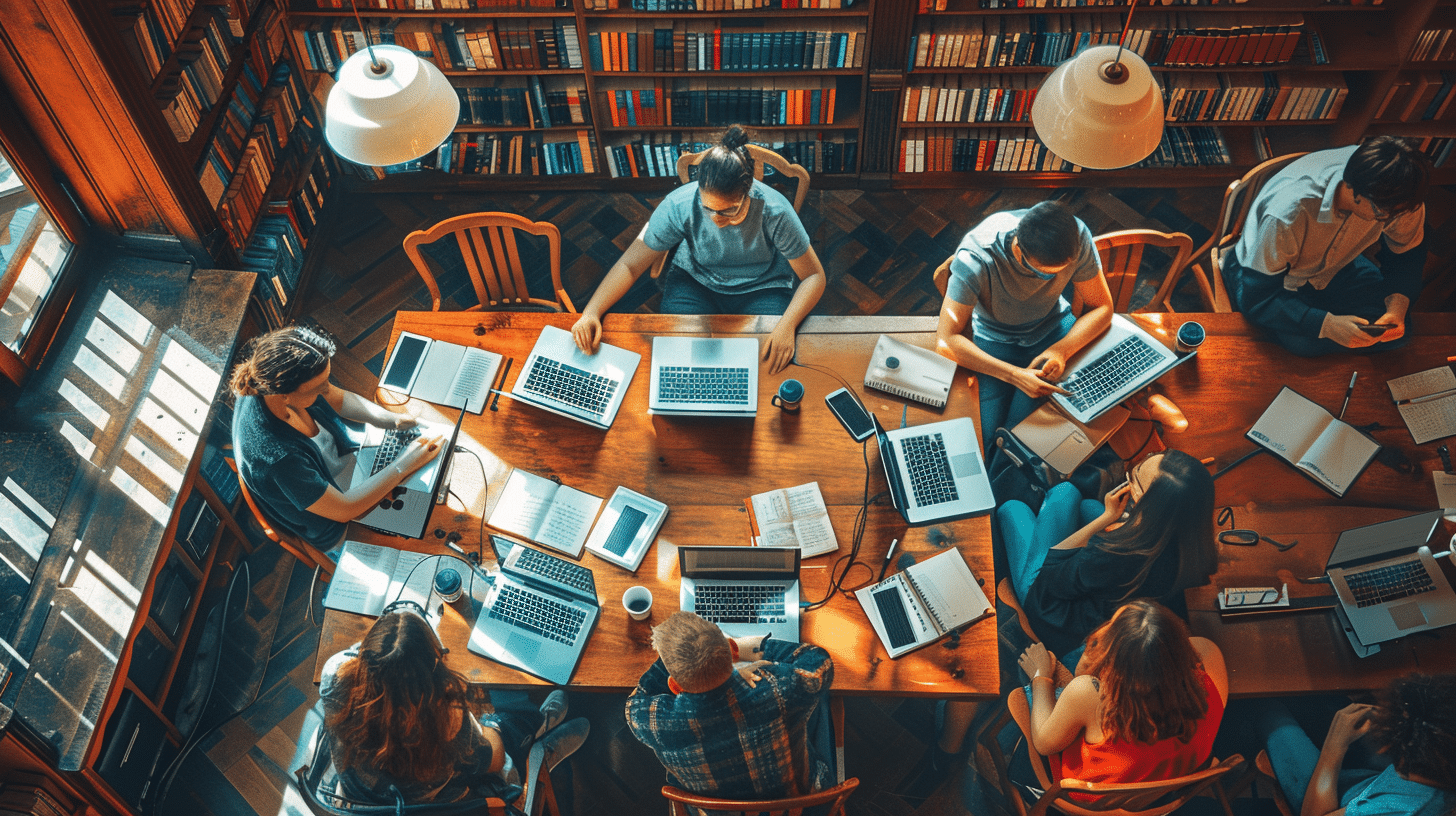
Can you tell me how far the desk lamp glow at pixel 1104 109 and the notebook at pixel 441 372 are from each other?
1.76 m

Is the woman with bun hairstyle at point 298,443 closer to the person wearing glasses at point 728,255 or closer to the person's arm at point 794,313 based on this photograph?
the person wearing glasses at point 728,255

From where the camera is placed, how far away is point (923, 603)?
2469mm

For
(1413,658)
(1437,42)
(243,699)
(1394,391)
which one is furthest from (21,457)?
(1437,42)

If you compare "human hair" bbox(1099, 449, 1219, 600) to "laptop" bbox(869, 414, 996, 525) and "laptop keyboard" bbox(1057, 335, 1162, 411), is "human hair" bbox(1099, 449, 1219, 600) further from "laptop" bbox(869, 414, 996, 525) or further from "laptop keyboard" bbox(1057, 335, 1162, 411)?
"laptop keyboard" bbox(1057, 335, 1162, 411)

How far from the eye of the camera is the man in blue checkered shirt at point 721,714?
6.79 feet

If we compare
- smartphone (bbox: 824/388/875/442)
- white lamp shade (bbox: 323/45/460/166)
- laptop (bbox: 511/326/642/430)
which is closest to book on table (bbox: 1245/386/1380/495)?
smartphone (bbox: 824/388/875/442)

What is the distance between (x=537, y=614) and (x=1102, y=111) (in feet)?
6.22

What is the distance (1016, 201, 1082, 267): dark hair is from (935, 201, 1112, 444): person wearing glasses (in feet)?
0.21

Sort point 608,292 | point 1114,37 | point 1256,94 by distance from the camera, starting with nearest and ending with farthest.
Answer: point 608,292 → point 1114,37 → point 1256,94

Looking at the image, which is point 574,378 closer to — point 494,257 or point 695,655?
point 494,257

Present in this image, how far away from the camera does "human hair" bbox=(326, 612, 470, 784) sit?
200cm

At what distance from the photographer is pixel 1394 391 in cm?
275

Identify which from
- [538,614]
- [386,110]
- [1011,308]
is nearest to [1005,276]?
[1011,308]

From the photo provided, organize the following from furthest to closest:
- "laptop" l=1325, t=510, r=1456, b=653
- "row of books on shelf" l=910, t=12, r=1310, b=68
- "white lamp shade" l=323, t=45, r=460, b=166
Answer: "row of books on shelf" l=910, t=12, r=1310, b=68, "laptop" l=1325, t=510, r=1456, b=653, "white lamp shade" l=323, t=45, r=460, b=166
